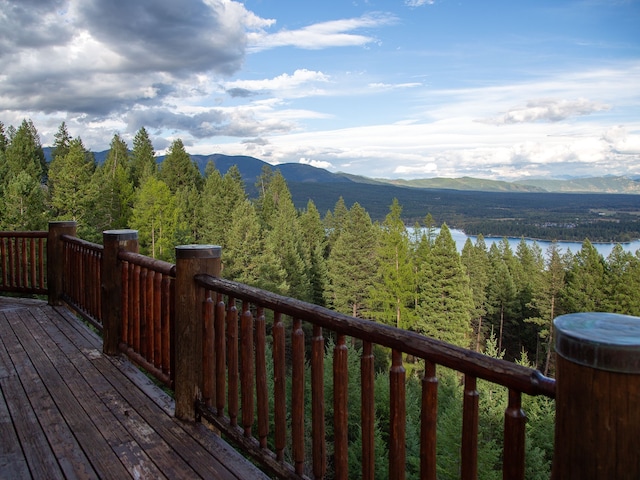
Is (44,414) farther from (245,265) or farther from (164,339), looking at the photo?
(245,265)

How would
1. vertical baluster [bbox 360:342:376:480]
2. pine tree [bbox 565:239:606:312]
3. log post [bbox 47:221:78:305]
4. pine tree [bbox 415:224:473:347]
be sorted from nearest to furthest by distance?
vertical baluster [bbox 360:342:376:480], log post [bbox 47:221:78:305], pine tree [bbox 415:224:473:347], pine tree [bbox 565:239:606:312]

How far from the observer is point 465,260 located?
47.0 metres

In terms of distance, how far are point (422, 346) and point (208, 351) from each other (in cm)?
170

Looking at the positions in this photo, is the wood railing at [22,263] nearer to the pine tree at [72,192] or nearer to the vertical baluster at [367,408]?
the vertical baluster at [367,408]

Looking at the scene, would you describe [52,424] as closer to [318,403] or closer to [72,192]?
[318,403]

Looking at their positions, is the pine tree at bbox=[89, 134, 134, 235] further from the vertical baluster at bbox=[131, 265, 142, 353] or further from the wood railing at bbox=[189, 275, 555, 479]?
the wood railing at bbox=[189, 275, 555, 479]

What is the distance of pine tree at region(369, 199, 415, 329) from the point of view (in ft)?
107

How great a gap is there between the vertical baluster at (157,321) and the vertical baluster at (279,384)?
1.46 meters

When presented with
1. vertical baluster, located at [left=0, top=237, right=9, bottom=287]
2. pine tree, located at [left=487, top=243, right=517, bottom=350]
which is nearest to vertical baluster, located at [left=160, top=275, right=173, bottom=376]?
vertical baluster, located at [left=0, top=237, right=9, bottom=287]

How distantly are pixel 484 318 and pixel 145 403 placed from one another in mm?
45681

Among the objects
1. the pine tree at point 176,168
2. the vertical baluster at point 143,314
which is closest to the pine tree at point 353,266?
the pine tree at point 176,168

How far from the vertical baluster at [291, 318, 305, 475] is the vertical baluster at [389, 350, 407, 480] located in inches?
21.7

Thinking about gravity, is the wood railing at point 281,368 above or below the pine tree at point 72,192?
below

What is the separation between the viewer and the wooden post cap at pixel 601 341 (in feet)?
3.04
